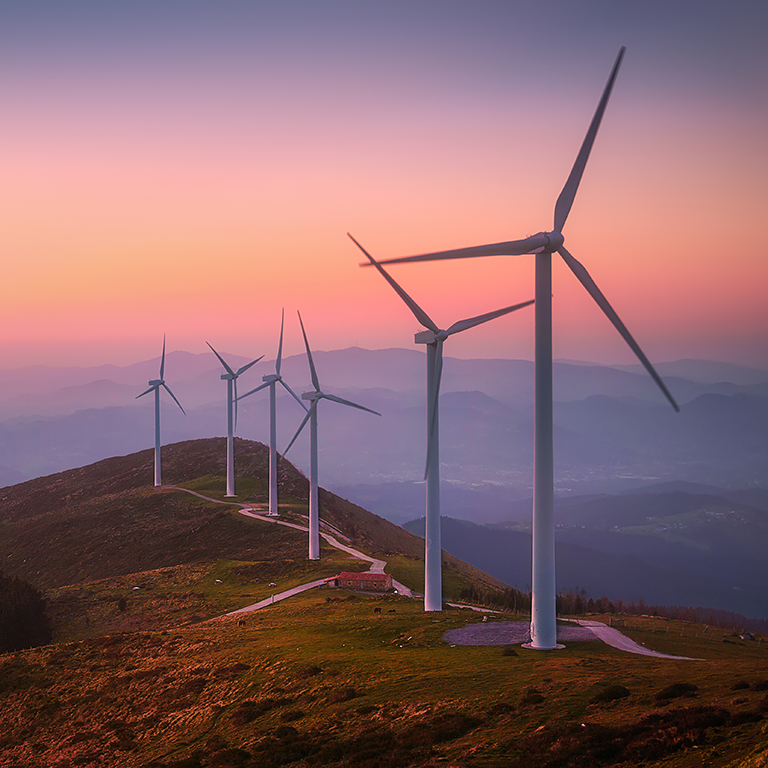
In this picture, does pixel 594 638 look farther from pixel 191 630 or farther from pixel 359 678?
pixel 191 630

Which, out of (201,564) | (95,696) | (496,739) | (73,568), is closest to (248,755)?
(496,739)

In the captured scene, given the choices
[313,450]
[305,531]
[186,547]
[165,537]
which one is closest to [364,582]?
[313,450]

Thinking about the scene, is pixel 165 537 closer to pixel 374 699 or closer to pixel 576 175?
pixel 374 699

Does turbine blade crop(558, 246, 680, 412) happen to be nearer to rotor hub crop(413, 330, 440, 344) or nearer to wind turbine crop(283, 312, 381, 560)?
rotor hub crop(413, 330, 440, 344)

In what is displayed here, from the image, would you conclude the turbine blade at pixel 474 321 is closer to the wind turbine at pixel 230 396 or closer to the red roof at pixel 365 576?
the red roof at pixel 365 576

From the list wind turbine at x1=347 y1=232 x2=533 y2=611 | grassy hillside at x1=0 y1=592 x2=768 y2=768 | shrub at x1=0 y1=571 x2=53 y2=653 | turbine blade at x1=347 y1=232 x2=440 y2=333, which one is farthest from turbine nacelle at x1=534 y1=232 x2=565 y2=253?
shrub at x1=0 y1=571 x2=53 y2=653

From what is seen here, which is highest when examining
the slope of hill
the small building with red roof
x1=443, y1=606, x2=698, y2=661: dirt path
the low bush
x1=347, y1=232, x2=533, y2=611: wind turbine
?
x1=347, y1=232, x2=533, y2=611: wind turbine

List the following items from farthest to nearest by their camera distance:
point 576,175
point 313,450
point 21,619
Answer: point 313,450
point 21,619
point 576,175
